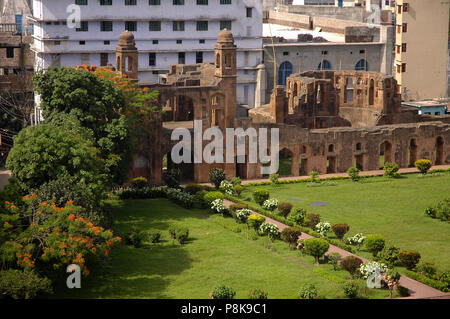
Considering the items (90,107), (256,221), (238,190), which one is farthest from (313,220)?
(90,107)

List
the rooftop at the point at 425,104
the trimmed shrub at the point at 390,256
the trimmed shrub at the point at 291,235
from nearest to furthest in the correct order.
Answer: the trimmed shrub at the point at 390,256, the trimmed shrub at the point at 291,235, the rooftop at the point at 425,104

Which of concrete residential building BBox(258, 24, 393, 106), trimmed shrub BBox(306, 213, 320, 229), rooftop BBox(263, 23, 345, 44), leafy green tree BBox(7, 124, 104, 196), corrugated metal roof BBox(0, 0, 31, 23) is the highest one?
corrugated metal roof BBox(0, 0, 31, 23)

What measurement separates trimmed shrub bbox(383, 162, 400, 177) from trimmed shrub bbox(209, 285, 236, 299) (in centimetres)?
3262

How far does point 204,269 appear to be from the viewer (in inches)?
1839

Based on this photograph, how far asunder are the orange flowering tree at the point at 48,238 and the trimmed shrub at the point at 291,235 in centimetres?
1142

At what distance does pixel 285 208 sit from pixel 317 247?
34.1ft

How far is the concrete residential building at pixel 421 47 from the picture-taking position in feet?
313

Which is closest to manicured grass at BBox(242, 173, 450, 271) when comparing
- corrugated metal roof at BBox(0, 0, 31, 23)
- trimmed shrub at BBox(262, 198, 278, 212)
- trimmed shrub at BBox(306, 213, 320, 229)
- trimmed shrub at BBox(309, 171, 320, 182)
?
trimmed shrub at BBox(309, 171, 320, 182)

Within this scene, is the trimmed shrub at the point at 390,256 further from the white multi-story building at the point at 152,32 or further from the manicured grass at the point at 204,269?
the white multi-story building at the point at 152,32

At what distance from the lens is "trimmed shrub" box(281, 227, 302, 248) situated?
50594 mm

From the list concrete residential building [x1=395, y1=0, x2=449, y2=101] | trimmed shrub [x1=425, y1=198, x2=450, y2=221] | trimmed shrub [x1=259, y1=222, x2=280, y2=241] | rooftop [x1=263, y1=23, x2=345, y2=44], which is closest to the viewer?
trimmed shrub [x1=259, y1=222, x2=280, y2=241]

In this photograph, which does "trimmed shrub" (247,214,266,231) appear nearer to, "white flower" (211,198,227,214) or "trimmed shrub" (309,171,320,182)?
"white flower" (211,198,227,214)

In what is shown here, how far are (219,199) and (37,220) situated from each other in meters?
18.3

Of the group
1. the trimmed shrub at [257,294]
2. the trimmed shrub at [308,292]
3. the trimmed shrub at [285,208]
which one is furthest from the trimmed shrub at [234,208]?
the trimmed shrub at [308,292]
